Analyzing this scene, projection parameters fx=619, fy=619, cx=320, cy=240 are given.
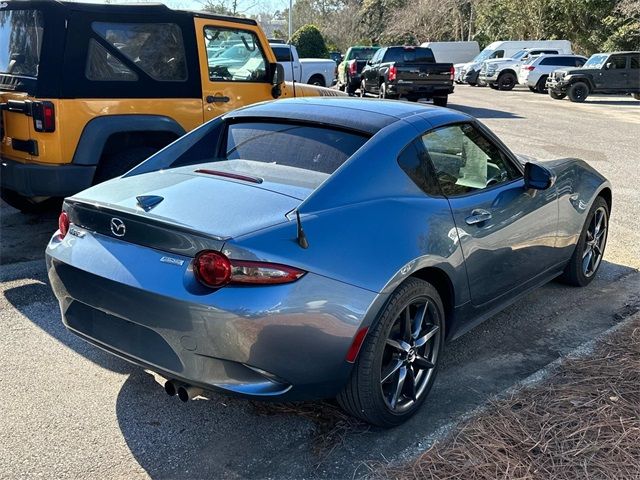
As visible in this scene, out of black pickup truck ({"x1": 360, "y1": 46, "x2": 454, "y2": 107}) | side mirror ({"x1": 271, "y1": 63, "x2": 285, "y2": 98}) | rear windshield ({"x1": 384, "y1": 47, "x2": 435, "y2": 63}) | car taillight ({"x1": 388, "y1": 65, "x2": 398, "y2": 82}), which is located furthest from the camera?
rear windshield ({"x1": 384, "y1": 47, "x2": 435, "y2": 63})

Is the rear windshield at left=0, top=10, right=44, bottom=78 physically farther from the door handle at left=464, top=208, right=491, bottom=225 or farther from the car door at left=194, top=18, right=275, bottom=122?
the door handle at left=464, top=208, right=491, bottom=225

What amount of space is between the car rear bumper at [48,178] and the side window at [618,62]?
23.7 metres

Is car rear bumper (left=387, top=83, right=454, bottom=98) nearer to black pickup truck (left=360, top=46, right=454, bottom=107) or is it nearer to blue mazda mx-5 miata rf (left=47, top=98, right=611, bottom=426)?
black pickup truck (left=360, top=46, right=454, bottom=107)

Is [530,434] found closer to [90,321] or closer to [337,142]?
[337,142]

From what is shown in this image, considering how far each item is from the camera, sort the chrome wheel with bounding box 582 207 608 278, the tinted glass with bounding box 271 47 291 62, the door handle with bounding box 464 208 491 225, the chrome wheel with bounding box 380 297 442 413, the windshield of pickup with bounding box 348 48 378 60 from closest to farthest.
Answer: the chrome wheel with bounding box 380 297 442 413 < the door handle with bounding box 464 208 491 225 < the chrome wheel with bounding box 582 207 608 278 < the tinted glass with bounding box 271 47 291 62 < the windshield of pickup with bounding box 348 48 378 60

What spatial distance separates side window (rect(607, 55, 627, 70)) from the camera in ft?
78.8

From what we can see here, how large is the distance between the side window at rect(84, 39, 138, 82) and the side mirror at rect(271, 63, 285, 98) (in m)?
1.77

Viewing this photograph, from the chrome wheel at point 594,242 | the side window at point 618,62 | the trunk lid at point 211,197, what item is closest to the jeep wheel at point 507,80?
the side window at point 618,62

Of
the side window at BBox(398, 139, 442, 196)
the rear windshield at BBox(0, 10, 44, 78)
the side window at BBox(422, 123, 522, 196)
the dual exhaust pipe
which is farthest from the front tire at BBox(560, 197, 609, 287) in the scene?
the rear windshield at BBox(0, 10, 44, 78)

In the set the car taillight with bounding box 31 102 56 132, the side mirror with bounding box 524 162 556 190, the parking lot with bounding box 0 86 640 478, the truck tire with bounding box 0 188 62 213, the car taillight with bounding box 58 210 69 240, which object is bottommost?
the parking lot with bounding box 0 86 640 478

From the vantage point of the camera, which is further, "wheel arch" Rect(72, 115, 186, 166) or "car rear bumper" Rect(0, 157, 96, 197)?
"wheel arch" Rect(72, 115, 186, 166)

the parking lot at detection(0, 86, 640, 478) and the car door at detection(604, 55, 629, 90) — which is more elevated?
the car door at detection(604, 55, 629, 90)

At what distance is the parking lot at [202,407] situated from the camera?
2820mm

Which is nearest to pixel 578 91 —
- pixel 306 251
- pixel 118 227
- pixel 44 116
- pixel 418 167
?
pixel 44 116
